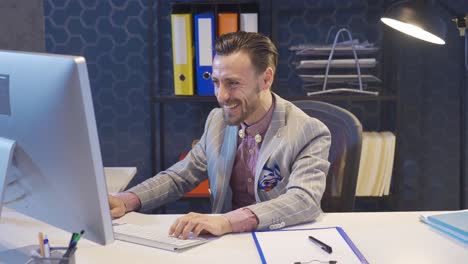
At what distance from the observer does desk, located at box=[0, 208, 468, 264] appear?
148 cm

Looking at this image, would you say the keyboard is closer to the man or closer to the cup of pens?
the man

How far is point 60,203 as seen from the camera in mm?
1165

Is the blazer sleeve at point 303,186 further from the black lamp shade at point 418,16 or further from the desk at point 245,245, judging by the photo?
the black lamp shade at point 418,16

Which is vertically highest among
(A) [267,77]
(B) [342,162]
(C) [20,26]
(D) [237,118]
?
(C) [20,26]

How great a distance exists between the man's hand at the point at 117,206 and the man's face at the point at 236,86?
435mm

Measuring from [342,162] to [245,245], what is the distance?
2.02 ft

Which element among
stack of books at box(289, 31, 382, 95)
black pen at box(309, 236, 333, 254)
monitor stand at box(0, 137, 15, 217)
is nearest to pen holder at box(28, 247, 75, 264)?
monitor stand at box(0, 137, 15, 217)

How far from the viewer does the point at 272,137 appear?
Result: 79.4 inches

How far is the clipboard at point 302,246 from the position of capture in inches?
57.1

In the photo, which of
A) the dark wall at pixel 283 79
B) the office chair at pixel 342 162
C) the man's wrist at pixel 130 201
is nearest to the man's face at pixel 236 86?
the office chair at pixel 342 162

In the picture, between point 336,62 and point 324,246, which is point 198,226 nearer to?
point 324,246

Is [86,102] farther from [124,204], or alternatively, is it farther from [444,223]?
[444,223]

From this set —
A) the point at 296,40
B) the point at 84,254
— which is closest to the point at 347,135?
the point at 84,254

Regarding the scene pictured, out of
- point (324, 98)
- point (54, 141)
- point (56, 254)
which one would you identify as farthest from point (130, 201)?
point (324, 98)
